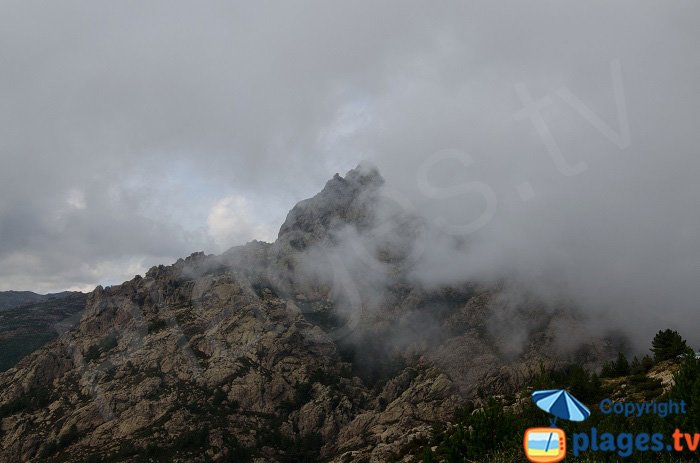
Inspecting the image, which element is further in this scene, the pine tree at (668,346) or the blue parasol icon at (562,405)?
the pine tree at (668,346)

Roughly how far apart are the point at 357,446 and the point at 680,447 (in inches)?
6810

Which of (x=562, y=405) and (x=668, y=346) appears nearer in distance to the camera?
(x=562, y=405)

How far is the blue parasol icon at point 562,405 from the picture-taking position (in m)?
25.8

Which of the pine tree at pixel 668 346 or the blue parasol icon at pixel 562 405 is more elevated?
the blue parasol icon at pixel 562 405

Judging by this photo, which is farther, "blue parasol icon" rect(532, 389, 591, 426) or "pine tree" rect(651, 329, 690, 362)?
"pine tree" rect(651, 329, 690, 362)

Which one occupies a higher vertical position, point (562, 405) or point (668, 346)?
point (562, 405)

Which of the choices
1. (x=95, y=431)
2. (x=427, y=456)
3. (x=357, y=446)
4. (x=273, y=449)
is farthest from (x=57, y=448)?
(x=427, y=456)

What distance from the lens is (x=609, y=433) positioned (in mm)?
32344

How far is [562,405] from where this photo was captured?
2675 cm

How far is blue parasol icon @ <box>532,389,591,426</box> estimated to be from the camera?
25812 mm

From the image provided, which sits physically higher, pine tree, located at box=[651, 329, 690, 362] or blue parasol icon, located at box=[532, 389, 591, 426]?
blue parasol icon, located at box=[532, 389, 591, 426]

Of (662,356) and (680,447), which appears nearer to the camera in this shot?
(680,447)

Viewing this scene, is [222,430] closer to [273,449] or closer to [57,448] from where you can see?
[273,449]

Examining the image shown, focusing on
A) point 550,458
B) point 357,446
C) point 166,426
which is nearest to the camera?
point 550,458
